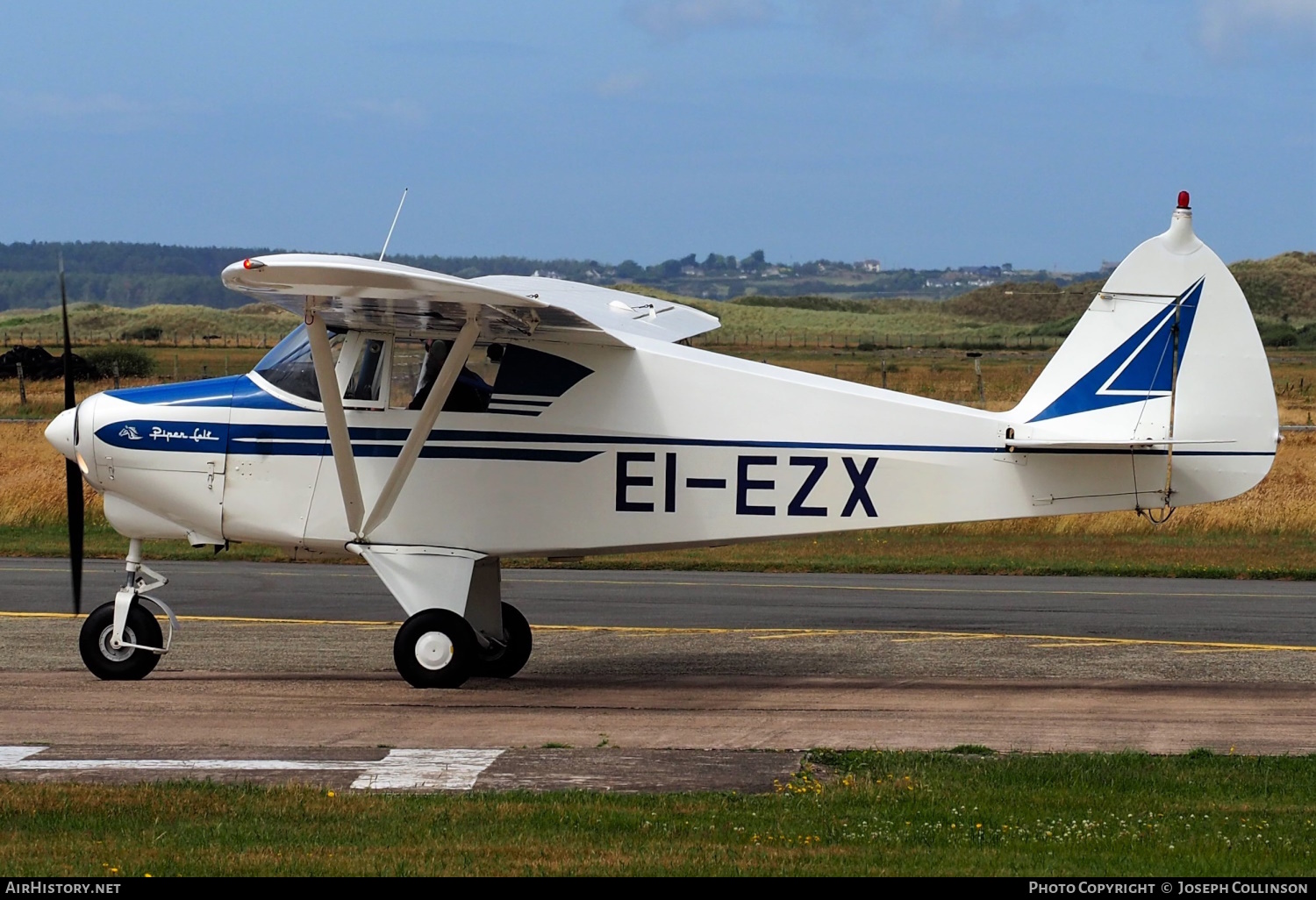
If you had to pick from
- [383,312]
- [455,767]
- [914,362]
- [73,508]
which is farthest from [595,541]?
[914,362]

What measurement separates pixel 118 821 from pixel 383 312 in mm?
4649

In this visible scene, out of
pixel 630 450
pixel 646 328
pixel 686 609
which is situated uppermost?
pixel 646 328

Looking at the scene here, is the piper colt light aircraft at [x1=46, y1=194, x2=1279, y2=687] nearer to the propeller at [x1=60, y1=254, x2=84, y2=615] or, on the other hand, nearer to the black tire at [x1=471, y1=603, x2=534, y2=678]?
the propeller at [x1=60, y1=254, x2=84, y2=615]

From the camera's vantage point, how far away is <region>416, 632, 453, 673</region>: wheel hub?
11125mm

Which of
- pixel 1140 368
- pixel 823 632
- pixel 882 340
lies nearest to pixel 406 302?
pixel 1140 368

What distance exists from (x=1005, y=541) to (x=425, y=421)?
13992 millimetres

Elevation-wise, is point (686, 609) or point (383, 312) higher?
point (383, 312)

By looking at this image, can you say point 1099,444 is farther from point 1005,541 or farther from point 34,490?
point 34,490

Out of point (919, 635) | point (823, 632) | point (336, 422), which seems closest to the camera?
point (336, 422)

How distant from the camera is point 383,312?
35.7 ft

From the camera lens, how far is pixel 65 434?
11.6 m

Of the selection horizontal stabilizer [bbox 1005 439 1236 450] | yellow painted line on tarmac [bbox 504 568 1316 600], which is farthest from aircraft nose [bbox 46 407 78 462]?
yellow painted line on tarmac [bbox 504 568 1316 600]

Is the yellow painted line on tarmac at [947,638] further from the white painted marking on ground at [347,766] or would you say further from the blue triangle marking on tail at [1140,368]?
the white painted marking on ground at [347,766]
